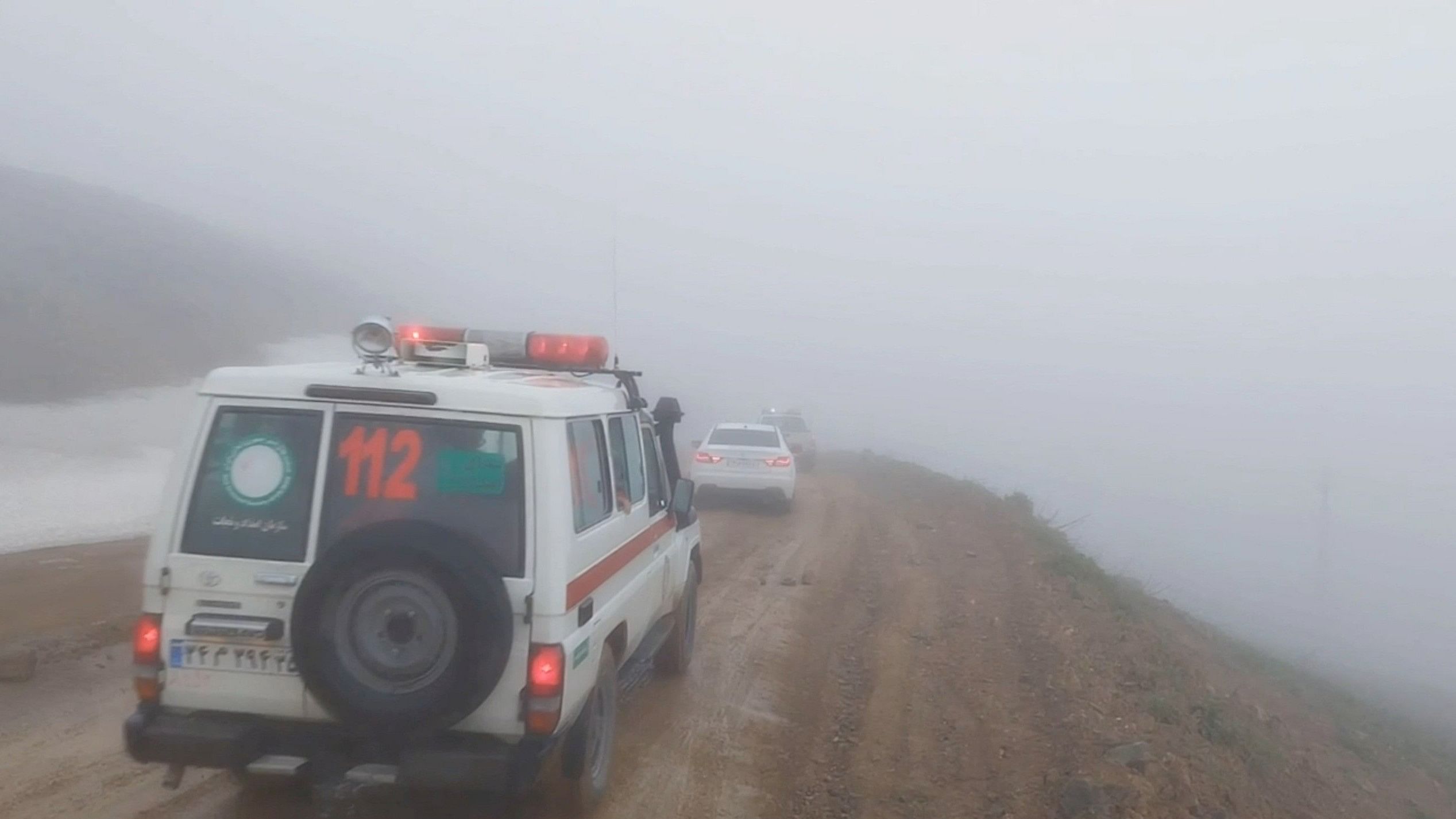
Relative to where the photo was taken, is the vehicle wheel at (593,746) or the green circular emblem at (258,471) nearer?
the green circular emblem at (258,471)

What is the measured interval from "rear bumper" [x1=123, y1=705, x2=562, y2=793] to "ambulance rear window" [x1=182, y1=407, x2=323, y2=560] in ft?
2.23

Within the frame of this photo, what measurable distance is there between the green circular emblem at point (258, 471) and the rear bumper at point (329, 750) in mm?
885

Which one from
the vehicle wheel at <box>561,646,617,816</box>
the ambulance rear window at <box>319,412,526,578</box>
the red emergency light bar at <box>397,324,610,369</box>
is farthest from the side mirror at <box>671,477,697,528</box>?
the ambulance rear window at <box>319,412,526,578</box>

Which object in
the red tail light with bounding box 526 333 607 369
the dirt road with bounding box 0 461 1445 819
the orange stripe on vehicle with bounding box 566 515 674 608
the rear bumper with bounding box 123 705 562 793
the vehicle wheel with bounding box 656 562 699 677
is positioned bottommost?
the dirt road with bounding box 0 461 1445 819

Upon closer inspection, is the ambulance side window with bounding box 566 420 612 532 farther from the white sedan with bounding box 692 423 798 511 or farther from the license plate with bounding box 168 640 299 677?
the white sedan with bounding box 692 423 798 511

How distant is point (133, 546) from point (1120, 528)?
171ft

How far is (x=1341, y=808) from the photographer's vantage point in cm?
777

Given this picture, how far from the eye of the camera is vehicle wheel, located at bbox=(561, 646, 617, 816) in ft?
16.2

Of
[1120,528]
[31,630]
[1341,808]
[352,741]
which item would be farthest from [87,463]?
[1120,528]

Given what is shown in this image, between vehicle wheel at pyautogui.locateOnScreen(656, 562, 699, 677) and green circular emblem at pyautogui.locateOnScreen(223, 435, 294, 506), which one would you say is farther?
vehicle wheel at pyautogui.locateOnScreen(656, 562, 699, 677)

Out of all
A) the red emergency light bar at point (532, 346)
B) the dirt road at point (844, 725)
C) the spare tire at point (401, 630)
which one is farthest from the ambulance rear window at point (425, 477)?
the dirt road at point (844, 725)

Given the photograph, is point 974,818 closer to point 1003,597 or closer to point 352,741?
point 352,741

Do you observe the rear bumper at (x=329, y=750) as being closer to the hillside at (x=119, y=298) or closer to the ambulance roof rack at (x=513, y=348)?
the ambulance roof rack at (x=513, y=348)

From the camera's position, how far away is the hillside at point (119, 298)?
85.0ft
